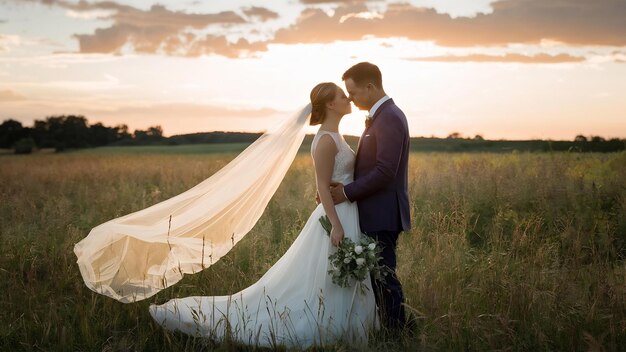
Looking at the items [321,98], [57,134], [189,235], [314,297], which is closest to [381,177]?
[321,98]

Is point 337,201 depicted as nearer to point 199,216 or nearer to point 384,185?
point 384,185

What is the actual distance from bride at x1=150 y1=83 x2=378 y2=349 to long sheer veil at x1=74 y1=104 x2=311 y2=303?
51 centimetres

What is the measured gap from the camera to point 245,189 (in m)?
5.63

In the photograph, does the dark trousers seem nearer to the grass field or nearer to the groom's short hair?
the grass field

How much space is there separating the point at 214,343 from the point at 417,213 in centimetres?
510

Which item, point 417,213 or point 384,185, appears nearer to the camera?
point 384,185

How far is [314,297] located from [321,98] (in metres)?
1.68

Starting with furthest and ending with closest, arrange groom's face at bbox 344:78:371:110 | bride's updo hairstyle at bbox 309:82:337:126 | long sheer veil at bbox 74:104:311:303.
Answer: long sheer veil at bbox 74:104:311:303
bride's updo hairstyle at bbox 309:82:337:126
groom's face at bbox 344:78:371:110

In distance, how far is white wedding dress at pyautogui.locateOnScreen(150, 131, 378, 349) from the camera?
4.88 m

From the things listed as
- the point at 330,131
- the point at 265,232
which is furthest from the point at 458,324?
the point at 265,232

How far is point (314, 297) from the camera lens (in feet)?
16.5

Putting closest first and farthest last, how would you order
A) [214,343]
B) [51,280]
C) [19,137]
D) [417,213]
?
[214,343] < [51,280] < [417,213] < [19,137]

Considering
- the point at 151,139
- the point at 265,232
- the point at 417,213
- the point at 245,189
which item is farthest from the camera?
the point at 151,139

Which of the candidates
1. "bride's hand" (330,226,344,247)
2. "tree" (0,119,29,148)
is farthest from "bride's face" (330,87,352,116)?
"tree" (0,119,29,148)
